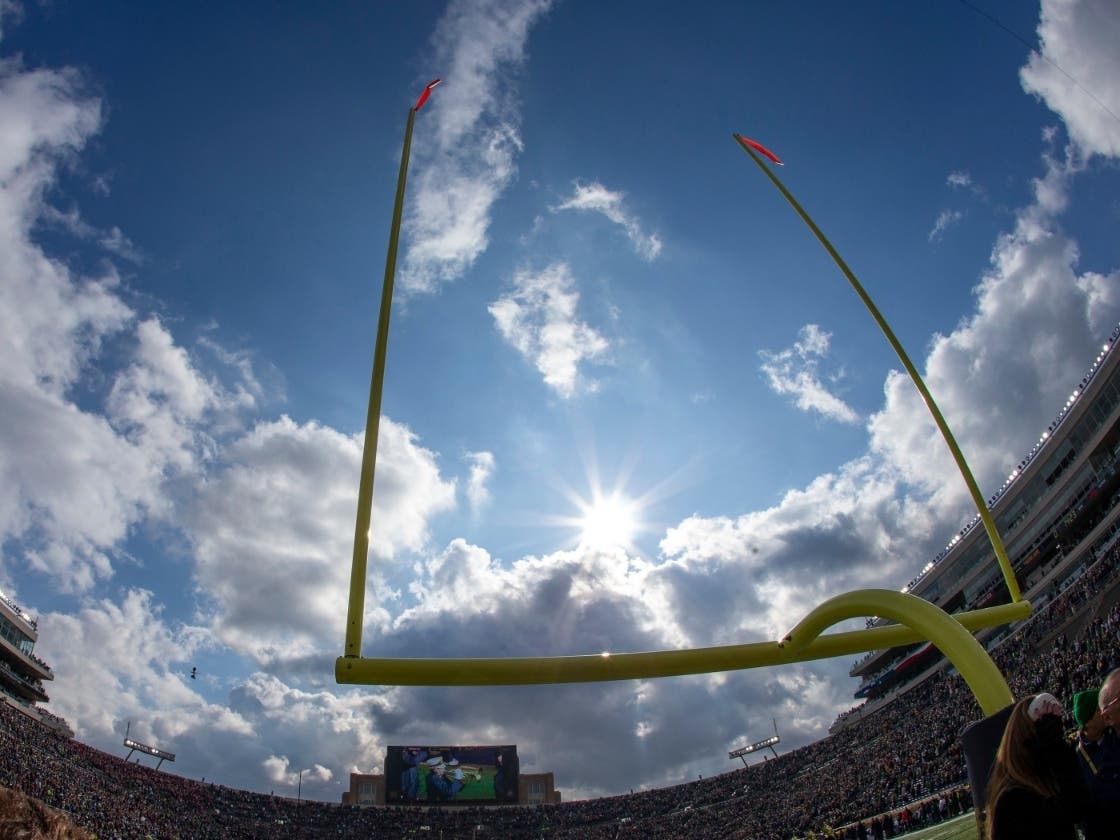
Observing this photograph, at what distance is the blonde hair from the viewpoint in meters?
1.46

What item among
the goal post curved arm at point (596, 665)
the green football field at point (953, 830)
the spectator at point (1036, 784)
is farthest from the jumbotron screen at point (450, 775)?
the spectator at point (1036, 784)

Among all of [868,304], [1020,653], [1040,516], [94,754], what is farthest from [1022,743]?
[94,754]

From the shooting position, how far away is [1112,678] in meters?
1.76

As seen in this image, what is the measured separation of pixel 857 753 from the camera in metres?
32.8

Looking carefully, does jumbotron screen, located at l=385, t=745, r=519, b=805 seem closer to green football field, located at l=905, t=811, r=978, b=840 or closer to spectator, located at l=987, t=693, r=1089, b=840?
green football field, located at l=905, t=811, r=978, b=840

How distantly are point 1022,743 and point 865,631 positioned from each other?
157 centimetres

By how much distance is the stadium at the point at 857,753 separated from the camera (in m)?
22.2

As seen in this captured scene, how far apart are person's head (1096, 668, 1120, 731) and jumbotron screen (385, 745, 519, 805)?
45.5 m

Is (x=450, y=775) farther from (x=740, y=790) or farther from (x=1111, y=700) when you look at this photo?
(x=1111, y=700)

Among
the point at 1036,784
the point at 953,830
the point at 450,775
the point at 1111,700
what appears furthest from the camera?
the point at 450,775

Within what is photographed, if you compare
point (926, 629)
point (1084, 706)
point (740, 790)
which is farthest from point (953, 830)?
point (740, 790)

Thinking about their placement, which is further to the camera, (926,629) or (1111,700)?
(926,629)

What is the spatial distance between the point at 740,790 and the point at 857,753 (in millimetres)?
10112

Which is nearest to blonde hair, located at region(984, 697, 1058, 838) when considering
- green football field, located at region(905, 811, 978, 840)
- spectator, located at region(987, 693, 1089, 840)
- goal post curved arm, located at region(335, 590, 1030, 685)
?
spectator, located at region(987, 693, 1089, 840)
